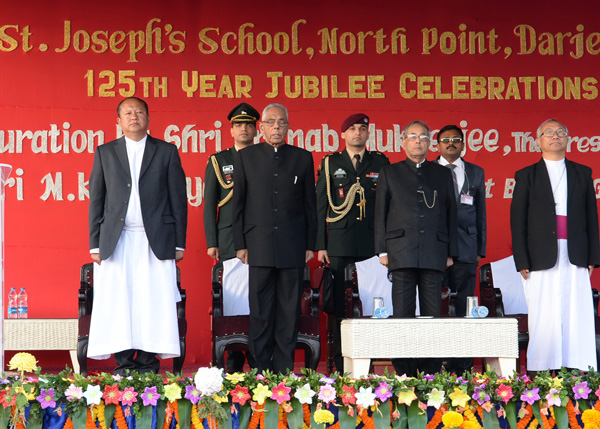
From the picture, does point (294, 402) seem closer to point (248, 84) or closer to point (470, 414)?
point (470, 414)

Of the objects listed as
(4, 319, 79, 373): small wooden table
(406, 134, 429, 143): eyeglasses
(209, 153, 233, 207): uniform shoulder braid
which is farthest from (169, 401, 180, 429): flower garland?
(4, 319, 79, 373): small wooden table

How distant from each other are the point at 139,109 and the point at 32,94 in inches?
89.4

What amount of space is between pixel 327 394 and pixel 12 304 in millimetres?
3814

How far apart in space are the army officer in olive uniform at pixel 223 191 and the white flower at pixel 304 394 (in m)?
2.62

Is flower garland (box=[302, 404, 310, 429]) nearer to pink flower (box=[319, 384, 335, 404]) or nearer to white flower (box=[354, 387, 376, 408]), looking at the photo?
pink flower (box=[319, 384, 335, 404])

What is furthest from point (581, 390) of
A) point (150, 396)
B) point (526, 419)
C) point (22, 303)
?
point (22, 303)

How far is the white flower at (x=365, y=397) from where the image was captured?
12.5 feet

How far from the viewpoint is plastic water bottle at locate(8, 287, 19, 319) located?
22.3 feet

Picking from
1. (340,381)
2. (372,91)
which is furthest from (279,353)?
(372,91)

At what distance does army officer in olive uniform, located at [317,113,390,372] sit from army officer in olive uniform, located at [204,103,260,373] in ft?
2.02

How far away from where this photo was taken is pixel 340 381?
3.90 m

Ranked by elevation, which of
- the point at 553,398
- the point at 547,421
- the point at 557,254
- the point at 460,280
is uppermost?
the point at 557,254

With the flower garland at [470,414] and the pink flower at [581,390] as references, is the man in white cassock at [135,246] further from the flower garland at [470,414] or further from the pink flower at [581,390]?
the pink flower at [581,390]

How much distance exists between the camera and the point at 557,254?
5504 mm
